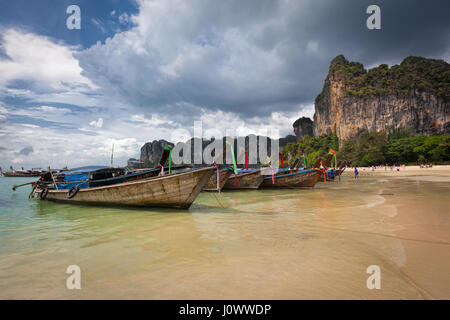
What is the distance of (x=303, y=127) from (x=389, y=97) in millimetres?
69294

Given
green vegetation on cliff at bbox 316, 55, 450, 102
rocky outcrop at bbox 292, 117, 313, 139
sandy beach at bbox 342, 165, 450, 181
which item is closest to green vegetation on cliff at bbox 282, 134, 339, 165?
green vegetation on cliff at bbox 316, 55, 450, 102

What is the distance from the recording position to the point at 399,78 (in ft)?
284

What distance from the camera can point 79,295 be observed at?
2658mm

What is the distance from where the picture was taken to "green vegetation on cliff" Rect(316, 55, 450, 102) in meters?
80.4

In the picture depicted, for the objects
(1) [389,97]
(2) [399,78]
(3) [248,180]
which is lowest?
(3) [248,180]

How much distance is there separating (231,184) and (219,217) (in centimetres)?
1022

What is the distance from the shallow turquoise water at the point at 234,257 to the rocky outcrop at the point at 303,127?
150m

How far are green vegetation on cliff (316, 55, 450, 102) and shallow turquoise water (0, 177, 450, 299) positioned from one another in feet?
323

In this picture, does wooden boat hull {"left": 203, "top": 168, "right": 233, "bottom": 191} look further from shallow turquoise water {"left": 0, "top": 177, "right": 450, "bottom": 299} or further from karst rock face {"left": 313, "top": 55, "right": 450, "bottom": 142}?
karst rock face {"left": 313, "top": 55, "right": 450, "bottom": 142}

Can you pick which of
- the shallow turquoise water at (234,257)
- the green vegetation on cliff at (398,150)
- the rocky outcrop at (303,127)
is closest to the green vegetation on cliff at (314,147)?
the green vegetation on cliff at (398,150)

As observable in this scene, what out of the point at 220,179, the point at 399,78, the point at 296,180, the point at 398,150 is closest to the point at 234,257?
the point at 220,179

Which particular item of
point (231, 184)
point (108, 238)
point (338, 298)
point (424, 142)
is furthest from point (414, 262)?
point (424, 142)

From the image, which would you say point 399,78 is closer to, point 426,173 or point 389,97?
point 389,97
